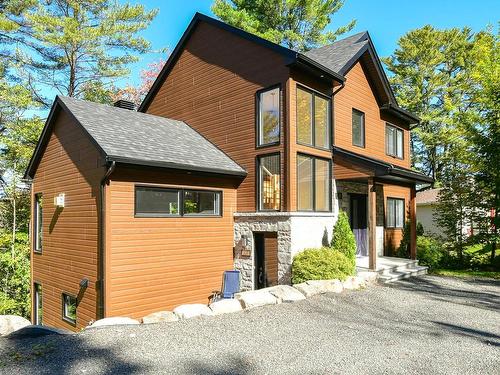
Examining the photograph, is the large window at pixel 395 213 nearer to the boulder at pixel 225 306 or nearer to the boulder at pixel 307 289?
the boulder at pixel 307 289

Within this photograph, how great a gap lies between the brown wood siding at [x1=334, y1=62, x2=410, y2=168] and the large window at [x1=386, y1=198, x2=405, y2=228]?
1.79 metres

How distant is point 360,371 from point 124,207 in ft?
21.3

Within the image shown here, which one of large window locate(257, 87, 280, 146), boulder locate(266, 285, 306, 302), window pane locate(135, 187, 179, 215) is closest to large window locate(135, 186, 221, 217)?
window pane locate(135, 187, 179, 215)

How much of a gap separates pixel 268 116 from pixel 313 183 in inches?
92.6

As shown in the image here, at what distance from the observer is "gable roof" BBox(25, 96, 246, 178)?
9.24 meters

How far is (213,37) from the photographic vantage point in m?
13.1

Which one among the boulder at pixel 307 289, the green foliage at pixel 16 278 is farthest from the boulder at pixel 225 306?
the green foliage at pixel 16 278

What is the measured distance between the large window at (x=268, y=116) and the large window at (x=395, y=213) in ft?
25.4

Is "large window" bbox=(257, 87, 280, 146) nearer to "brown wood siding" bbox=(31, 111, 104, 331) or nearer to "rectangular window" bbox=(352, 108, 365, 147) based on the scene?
"rectangular window" bbox=(352, 108, 365, 147)

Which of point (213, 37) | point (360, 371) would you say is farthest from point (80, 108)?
point (360, 371)

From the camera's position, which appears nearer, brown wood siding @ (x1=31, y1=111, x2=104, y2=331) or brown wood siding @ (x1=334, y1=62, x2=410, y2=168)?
brown wood siding @ (x1=31, y1=111, x2=104, y2=331)

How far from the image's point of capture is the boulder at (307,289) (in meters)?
8.64

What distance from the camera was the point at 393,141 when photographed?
16359 millimetres

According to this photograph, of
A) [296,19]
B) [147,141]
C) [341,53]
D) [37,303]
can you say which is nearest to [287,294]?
[147,141]
